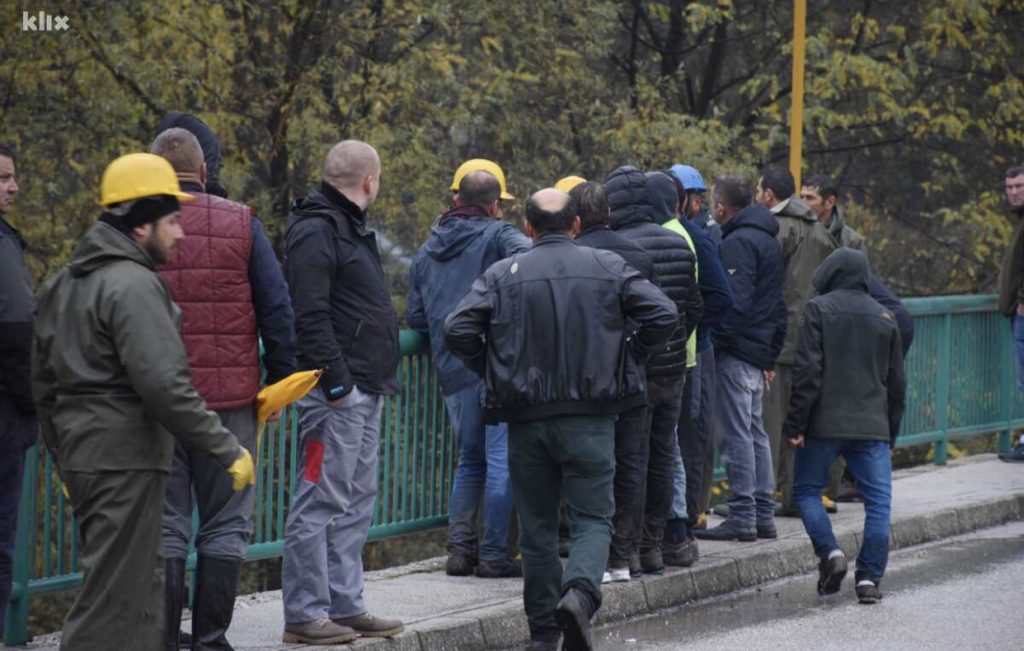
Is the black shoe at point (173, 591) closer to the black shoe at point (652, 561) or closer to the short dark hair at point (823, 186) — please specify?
the black shoe at point (652, 561)

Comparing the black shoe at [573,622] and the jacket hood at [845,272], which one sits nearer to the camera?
the black shoe at [573,622]

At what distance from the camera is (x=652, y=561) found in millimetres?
8836

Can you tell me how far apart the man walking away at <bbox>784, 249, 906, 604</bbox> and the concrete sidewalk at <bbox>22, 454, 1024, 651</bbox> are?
2.07 ft

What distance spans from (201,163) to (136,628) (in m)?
1.81

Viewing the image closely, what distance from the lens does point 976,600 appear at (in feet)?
29.2

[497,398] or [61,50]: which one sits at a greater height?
[61,50]

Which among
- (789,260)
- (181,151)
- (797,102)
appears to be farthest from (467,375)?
(797,102)

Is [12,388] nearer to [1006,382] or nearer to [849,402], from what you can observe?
[849,402]

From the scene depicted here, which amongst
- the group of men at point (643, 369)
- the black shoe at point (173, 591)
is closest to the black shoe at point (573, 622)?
the group of men at point (643, 369)

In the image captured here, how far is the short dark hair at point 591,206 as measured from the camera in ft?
26.2

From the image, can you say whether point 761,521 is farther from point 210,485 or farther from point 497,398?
point 210,485

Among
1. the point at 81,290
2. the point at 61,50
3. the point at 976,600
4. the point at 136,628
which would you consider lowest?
the point at 976,600

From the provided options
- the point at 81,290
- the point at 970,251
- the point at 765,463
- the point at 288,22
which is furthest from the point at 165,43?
the point at 81,290

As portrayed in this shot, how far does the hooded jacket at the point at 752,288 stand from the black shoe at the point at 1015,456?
4636mm
